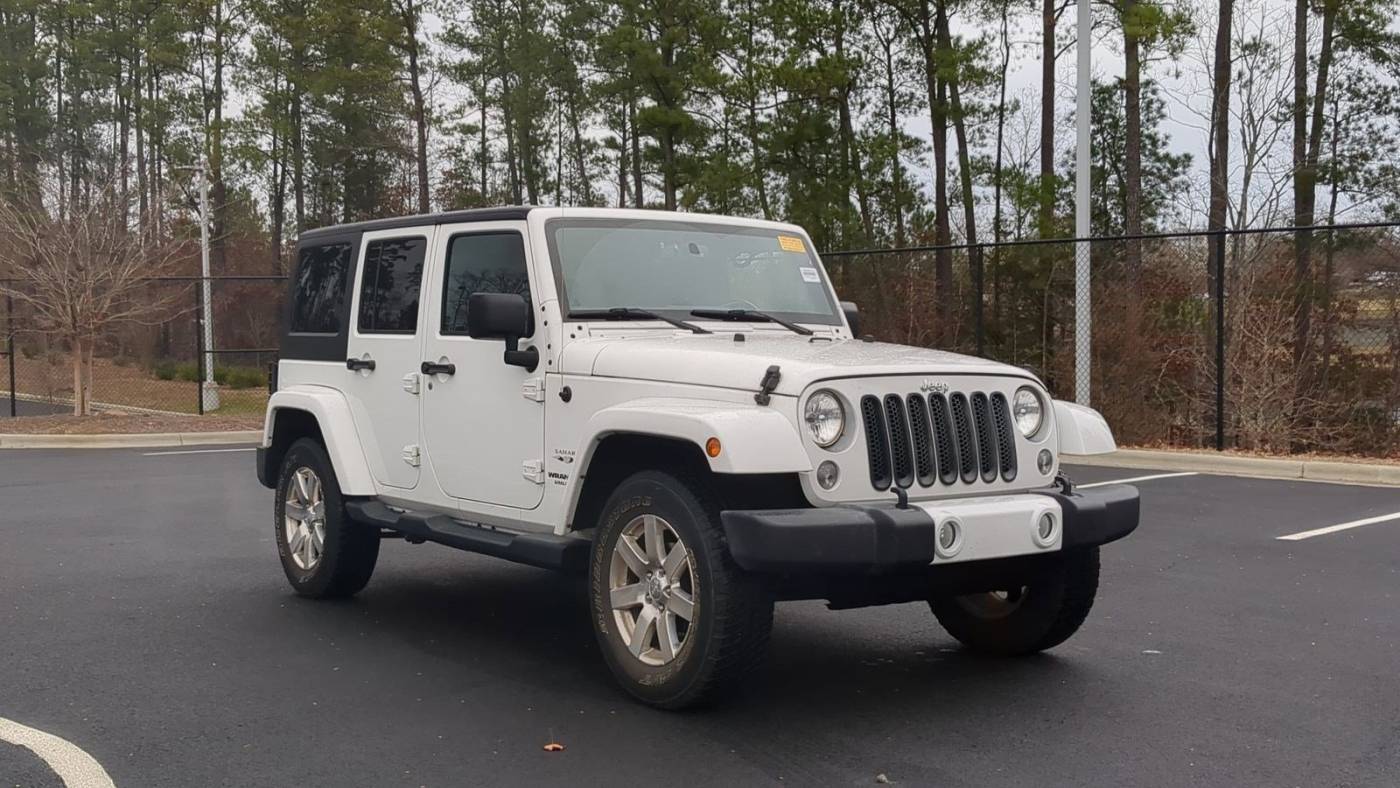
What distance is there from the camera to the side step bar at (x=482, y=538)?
17.5 ft

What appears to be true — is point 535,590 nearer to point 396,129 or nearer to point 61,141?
point 396,129

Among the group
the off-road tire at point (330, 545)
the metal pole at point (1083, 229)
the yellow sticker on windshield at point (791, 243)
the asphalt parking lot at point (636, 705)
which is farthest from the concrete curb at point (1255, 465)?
the off-road tire at point (330, 545)

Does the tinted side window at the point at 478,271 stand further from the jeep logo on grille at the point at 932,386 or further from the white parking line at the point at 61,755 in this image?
the white parking line at the point at 61,755

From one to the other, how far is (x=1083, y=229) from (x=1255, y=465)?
4.27 m

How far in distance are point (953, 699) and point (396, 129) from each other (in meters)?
40.9

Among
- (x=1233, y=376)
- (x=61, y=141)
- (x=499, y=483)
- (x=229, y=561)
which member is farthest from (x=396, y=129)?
(x=499, y=483)

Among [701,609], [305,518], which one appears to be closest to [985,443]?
[701,609]

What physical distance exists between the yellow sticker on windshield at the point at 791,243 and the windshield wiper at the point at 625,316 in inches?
39.4

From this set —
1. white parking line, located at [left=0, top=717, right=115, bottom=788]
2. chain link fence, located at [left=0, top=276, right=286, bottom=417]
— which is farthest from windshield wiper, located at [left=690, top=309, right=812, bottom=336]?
chain link fence, located at [left=0, top=276, right=286, bottom=417]

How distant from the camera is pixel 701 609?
15.3ft

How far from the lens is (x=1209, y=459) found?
13.6 metres

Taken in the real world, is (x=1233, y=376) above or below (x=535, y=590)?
above

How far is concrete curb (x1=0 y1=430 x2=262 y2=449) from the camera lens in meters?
17.4

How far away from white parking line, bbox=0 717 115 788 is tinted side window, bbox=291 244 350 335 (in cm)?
289
